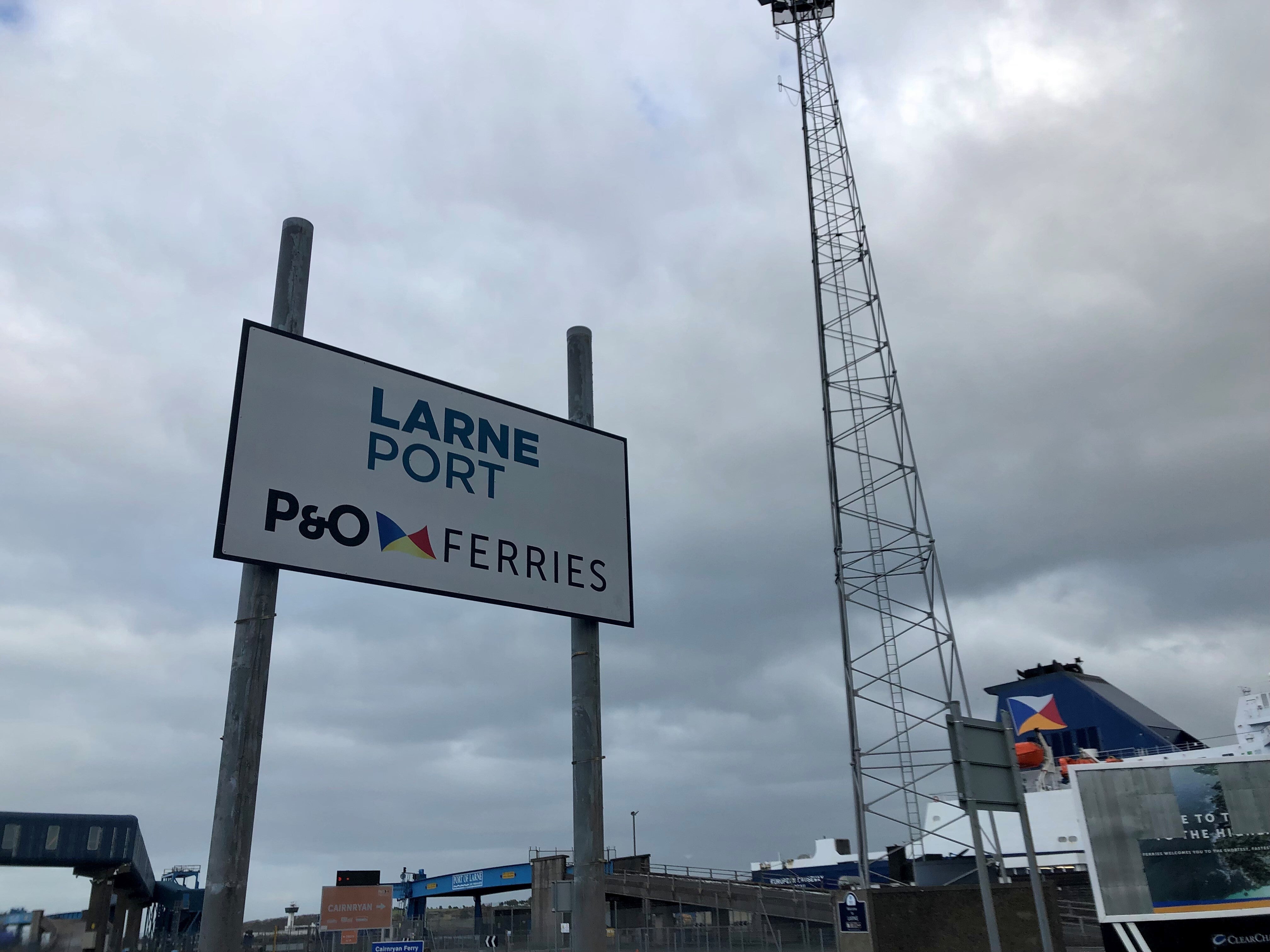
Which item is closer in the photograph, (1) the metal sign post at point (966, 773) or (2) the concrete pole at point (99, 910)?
(1) the metal sign post at point (966, 773)

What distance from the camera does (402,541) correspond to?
825cm

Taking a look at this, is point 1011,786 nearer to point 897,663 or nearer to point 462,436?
point 462,436

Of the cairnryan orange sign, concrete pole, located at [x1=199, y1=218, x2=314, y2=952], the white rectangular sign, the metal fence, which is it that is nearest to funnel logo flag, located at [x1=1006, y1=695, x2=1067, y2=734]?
the metal fence

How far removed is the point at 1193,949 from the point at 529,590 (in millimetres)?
27472

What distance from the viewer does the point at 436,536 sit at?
848 centimetres

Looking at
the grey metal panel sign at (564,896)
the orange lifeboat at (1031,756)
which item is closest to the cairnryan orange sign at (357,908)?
the grey metal panel sign at (564,896)

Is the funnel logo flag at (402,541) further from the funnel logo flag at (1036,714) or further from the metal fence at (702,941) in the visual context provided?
the funnel logo flag at (1036,714)

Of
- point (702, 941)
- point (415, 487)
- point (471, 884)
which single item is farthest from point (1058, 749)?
point (415, 487)

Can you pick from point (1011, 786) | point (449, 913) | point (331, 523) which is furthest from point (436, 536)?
point (449, 913)

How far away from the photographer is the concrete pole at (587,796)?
8.55 m

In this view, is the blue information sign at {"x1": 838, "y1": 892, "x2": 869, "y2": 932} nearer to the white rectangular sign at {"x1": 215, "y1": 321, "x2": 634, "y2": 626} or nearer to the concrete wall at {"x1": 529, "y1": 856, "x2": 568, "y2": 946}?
the white rectangular sign at {"x1": 215, "y1": 321, "x2": 634, "y2": 626}

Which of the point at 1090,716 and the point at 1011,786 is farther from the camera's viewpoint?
the point at 1090,716

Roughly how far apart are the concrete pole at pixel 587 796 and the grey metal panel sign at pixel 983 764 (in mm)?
3648

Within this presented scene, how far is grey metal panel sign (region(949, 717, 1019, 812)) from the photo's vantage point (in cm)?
991
